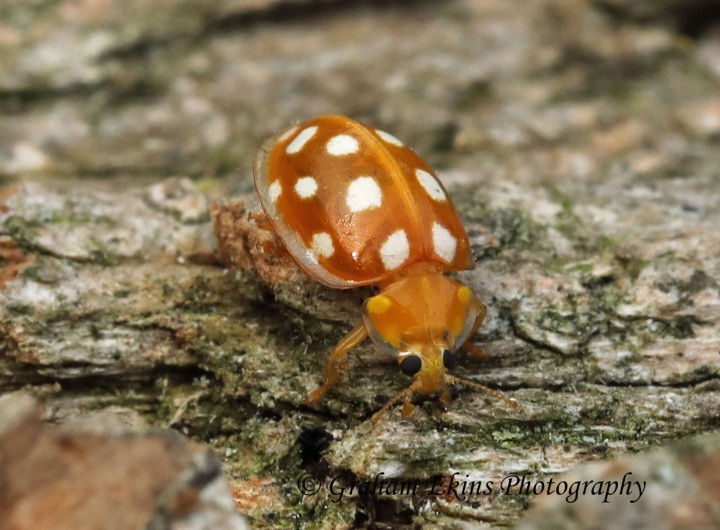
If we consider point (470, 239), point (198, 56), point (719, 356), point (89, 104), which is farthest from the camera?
point (198, 56)

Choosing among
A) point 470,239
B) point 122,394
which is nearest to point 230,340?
point 122,394

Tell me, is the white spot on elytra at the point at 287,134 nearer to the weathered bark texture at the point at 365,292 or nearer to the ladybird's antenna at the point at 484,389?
the weathered bark texture at the point at 365,292

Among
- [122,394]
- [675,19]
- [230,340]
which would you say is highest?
[675,19]

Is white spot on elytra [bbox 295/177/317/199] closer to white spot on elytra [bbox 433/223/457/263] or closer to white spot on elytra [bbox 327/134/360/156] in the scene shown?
white spot on elytra [bbox 327/134/360/156]

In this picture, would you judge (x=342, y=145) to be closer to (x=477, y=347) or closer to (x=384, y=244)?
(x=384, y=244)

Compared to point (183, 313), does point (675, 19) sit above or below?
above

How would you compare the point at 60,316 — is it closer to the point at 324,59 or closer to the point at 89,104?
the point at 89,104
